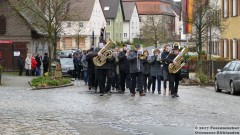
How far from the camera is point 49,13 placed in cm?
3406

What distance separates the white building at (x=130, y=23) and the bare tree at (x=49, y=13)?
8391 cm

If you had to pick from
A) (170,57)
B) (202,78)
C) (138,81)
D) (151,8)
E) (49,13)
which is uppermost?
(151,8)

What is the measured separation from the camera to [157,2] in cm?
15050

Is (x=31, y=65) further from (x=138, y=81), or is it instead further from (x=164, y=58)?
(x=138, y=81)

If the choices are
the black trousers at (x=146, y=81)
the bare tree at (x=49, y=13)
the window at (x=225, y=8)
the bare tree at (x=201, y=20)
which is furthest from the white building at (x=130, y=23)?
the black trousers at (x=146, y=81)

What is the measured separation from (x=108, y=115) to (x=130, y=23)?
360 ft

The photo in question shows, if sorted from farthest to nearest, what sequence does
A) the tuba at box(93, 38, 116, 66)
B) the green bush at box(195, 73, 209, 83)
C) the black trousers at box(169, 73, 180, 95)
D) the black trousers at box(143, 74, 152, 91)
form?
the green bush at box(195, 73, 209, 83), the black trousers at box(143, 74, 152, 91), the tuba at box(93, 38, 116, 66), the black trousers at box(169, 73, 180, 95)

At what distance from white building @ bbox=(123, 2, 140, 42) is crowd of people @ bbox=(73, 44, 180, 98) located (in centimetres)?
9518

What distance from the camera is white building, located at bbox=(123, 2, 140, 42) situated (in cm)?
12212

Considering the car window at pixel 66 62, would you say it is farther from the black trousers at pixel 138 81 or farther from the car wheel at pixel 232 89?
the black trousers at pixel 138 81

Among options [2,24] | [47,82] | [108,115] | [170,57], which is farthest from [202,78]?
[2,24]

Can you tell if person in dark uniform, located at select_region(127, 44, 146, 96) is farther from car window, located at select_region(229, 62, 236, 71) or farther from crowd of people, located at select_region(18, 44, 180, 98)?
car window, located at select_region(229, 62, 236, 71)

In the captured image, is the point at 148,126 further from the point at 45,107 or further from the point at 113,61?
the point at 113,61

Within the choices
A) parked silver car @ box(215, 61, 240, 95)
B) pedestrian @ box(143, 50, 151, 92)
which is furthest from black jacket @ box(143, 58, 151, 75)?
parked silver car @ box(215, 61, 240, 95)
